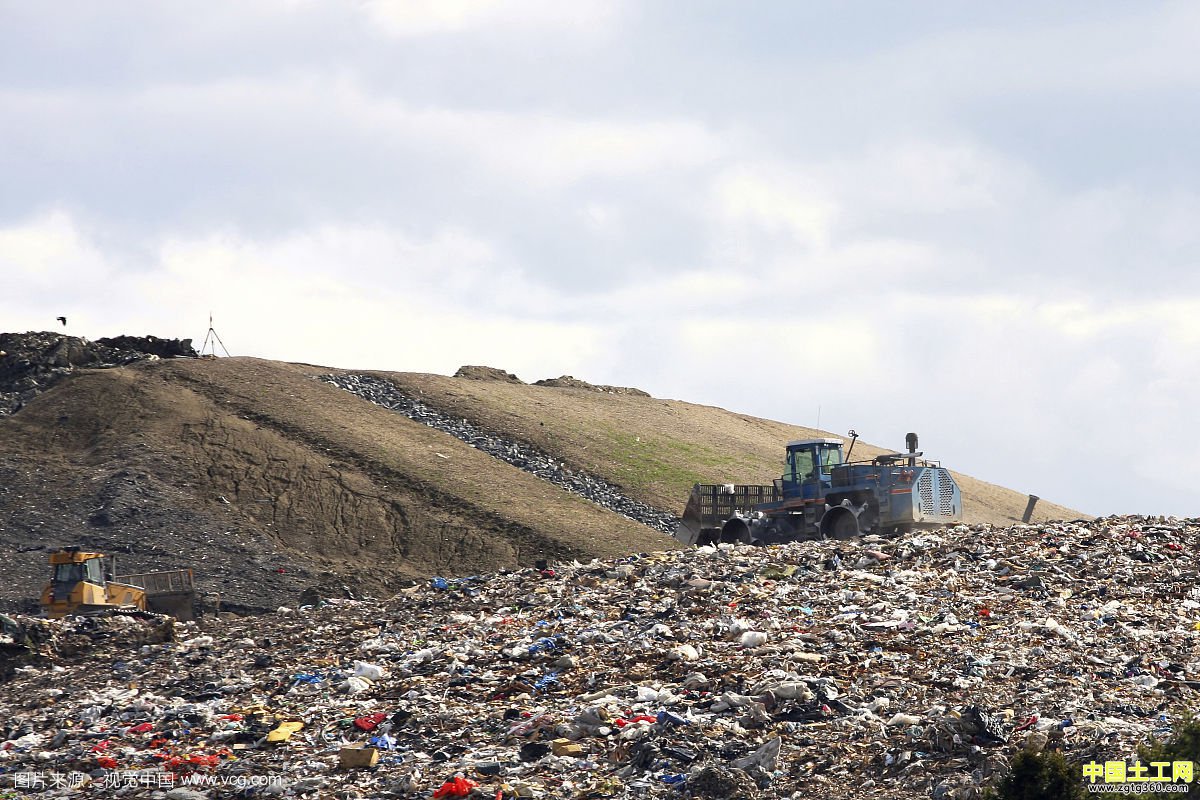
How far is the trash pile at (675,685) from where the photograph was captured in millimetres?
10148

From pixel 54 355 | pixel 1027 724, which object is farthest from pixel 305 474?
pixel 1027 724

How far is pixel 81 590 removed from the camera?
21094 millimetres

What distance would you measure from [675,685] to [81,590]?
1293 centimetres

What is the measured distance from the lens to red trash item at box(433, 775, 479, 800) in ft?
33.3

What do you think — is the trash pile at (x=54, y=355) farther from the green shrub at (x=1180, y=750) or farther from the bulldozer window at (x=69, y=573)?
the green shrub at (x=1180, y=750)

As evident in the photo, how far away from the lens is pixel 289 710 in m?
13.1

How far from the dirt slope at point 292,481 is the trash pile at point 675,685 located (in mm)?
9874

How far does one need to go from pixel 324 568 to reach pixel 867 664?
17971mm

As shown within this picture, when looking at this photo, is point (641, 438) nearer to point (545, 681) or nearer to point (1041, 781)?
point (545, 681)

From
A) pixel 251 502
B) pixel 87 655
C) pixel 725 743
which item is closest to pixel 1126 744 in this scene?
pixel 725 743

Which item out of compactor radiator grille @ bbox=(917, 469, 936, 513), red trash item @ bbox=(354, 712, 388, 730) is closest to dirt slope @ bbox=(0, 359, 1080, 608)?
compactor radiator grille @ bbox=(917, 469, 936, 513)

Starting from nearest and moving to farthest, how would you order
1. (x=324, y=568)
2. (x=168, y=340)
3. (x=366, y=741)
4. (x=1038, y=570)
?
(x=366, y=741) → (x=1038, y=570) → (x=324, y=568) → (x=168, y=340)

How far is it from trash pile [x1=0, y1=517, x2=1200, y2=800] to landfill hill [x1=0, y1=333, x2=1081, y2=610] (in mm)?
9947

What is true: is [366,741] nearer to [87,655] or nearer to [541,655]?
[541,655]
